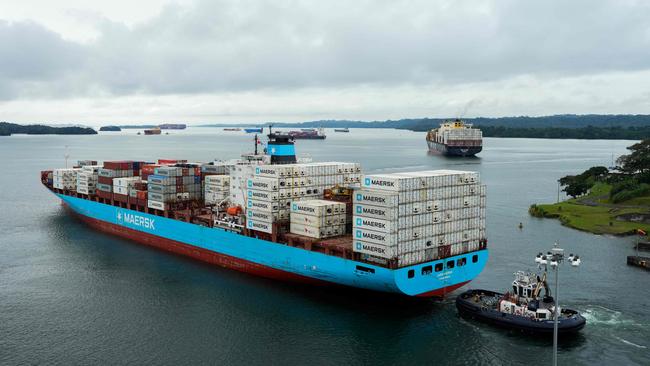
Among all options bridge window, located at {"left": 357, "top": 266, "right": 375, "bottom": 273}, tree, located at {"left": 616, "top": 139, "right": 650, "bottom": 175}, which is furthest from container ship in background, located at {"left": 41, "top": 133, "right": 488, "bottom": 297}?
tree, located at {"left": 616, "top": 139, "right": 650, "bottom": 175}

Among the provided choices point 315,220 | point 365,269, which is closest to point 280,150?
point 315,220

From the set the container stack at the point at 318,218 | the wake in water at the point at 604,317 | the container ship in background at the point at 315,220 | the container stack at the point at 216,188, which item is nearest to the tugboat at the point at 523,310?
the wake in water at the point at 604,317

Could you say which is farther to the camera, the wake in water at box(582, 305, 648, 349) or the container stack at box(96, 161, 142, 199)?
the container stack at box(96, 161, 142, 199)

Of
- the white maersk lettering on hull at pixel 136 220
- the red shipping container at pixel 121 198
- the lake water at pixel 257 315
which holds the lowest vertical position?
the lake water at pixel 257 315

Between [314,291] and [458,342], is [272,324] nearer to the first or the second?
[314,291]

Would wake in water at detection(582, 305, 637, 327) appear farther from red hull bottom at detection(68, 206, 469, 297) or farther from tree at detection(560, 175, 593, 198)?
tree at detection(560, 175, 593, 198)

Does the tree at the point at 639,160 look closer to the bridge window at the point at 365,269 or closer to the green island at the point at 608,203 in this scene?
the green island at the point at 608,203
